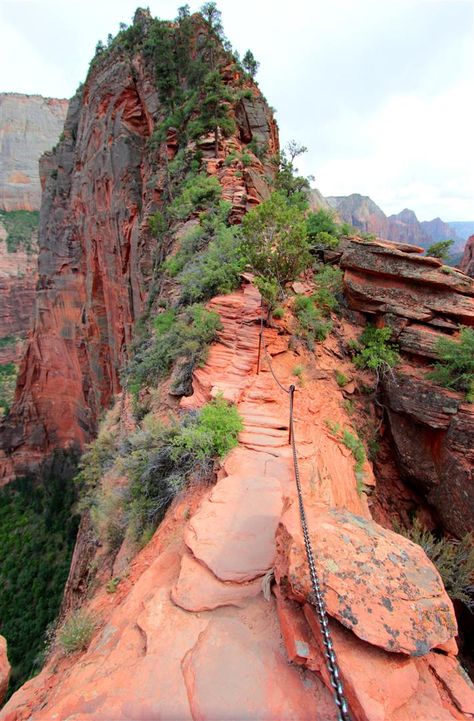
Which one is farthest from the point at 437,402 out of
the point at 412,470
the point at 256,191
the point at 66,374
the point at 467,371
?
the point at 66,374

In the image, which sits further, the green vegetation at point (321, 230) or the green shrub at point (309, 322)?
the green vegetation at point (321, 230)

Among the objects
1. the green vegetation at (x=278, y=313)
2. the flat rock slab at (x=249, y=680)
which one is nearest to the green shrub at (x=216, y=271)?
the green vegetation at (x=278, y=313)

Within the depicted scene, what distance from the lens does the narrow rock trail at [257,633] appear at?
213 cm

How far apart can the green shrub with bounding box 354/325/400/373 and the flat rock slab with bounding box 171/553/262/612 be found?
6.69m

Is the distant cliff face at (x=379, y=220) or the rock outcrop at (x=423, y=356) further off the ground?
the distant cliff face at (x=379, y=220)

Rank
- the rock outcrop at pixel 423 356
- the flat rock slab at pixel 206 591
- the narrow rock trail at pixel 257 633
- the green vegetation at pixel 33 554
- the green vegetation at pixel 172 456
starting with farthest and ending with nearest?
the green vegetation at pixel 33 554 → the rock outcrop at pixel 423 356 → the green vegetation at pixel 172 456 → the flat rock slab at pixel 206 591 → the narrow rock trail at pixel 257 633

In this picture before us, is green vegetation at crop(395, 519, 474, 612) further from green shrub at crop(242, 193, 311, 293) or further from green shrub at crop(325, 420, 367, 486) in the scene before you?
green shrub at crop(242, 193, 311, 293)

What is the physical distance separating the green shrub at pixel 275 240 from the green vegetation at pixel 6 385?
3788 cm

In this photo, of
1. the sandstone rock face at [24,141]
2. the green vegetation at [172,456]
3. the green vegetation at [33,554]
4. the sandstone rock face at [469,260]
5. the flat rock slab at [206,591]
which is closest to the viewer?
the flat rock slab at [206,591]

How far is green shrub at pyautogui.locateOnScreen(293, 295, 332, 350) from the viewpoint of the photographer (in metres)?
8.62

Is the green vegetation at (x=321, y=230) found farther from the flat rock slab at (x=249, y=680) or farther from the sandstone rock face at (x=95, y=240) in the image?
the flat rock slab at (x=249, y=680)

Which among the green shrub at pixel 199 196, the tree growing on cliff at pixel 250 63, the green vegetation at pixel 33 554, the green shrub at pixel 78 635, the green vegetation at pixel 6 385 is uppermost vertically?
the tree growing on cliff at pixel 250 63

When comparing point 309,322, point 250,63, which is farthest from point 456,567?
point 250,63

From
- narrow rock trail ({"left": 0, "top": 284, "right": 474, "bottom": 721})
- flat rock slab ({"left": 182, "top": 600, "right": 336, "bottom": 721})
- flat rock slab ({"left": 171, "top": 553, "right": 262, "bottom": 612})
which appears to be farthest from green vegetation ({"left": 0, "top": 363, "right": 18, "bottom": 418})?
flat rock slab ({"left": 182, "top": 600, "right": 336, "bottom": 721})
